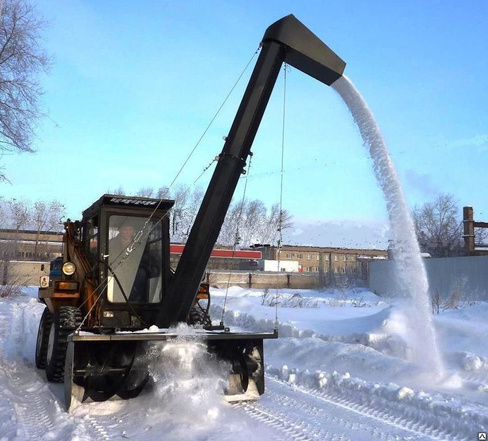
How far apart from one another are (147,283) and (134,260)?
14.6 inches

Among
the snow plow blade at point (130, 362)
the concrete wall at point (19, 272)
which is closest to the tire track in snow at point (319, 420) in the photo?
the snow plow blade at point (130, 362)

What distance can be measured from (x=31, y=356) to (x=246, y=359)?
5.20m

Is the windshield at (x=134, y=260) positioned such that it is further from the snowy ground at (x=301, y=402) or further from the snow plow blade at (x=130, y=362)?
the snowy ground at (x=301, y=402)

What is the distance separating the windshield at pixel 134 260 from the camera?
22.9ft

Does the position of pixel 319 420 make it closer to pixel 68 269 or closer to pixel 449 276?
pixel 68 269

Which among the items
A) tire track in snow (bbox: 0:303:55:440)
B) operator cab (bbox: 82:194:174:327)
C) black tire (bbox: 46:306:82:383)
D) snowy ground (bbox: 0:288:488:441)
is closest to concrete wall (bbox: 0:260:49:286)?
tire track in snow (bbox: 0:303:55:440)

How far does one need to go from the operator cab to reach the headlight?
455 mm

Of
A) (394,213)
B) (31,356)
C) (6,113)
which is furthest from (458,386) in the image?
(6,113)

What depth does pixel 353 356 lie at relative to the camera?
8.74 m

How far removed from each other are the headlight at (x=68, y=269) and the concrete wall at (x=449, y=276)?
1923cm

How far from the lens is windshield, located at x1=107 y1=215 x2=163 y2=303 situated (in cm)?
699

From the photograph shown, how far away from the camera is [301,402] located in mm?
6461

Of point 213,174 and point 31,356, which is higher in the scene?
point 213,174

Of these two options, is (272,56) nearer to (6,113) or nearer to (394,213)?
(394,213)
